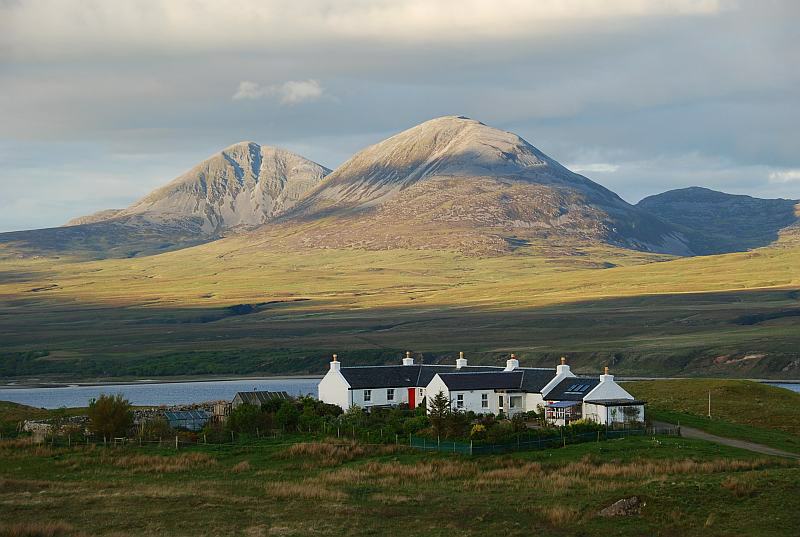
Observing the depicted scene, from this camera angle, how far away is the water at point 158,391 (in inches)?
5060

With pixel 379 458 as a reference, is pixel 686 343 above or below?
above

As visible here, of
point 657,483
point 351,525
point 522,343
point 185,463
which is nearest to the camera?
point 351,525

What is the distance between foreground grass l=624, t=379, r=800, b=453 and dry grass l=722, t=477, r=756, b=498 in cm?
2025

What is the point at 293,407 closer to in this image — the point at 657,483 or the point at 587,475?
the point at 587,475

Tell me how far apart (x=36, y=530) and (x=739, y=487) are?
87.8ft

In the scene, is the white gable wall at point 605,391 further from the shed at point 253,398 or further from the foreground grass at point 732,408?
the shed at point 253,398

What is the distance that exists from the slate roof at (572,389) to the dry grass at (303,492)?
2874cm

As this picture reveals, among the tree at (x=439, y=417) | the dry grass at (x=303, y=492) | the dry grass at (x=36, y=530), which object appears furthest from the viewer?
the tree at (x=439, y=417)

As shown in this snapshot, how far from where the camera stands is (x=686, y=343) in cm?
17025

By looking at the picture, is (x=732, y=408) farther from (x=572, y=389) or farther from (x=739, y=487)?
(x=739, y=487)

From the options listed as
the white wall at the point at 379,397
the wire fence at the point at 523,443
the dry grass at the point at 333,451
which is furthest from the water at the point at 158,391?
the dry grass at the point at 333,451

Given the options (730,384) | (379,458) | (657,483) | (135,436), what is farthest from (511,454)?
(730,384)

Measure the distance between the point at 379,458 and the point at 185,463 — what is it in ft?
32.3

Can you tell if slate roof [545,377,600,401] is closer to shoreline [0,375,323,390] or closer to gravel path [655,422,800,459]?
gravel path [655,422,800,459]
